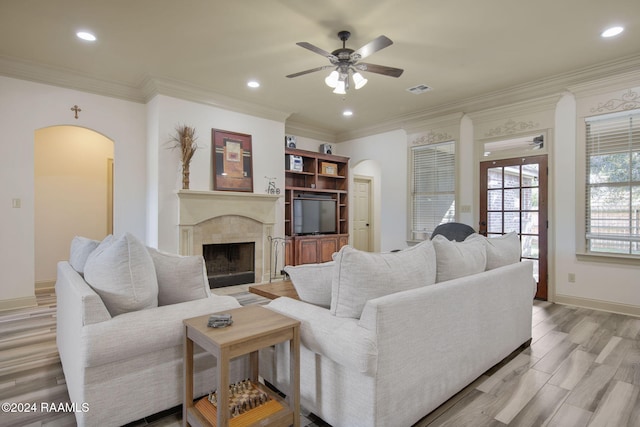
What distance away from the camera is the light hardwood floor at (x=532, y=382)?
5.91ft

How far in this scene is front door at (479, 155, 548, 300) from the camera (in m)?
4.44

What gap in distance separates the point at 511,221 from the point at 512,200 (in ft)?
0.96

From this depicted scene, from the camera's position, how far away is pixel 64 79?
4.17m

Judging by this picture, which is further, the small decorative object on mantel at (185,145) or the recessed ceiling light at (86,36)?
the small decorative object on mantel at (185,145)

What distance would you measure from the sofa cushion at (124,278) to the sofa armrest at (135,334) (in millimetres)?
65

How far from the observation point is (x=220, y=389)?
135 centimetres

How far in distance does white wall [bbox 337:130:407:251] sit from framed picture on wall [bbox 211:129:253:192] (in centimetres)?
255

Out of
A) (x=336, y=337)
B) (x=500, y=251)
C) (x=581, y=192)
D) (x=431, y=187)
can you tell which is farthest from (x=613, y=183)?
(x=336, y=337)

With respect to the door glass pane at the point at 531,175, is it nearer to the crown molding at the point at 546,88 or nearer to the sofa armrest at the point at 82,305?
the crown molding at the point at 546,88

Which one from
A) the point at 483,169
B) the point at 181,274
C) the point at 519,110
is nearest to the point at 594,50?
the point at 519,110

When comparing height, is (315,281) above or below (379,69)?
below

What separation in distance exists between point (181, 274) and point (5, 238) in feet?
11.0

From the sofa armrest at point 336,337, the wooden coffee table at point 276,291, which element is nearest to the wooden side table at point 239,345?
the sofa armrest at point 336,337

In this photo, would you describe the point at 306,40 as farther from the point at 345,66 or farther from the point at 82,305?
the point at 82,305
